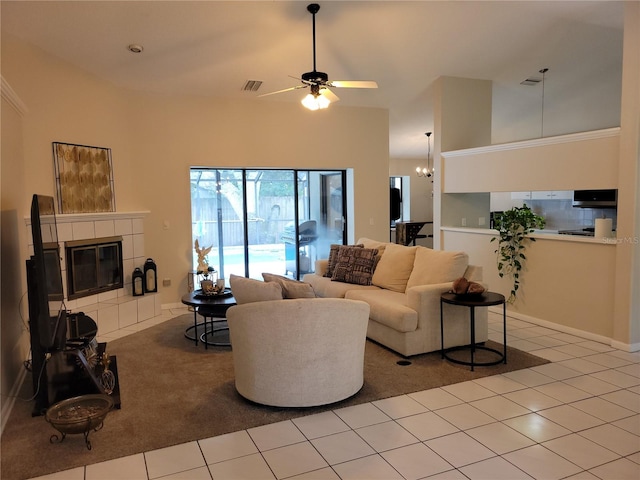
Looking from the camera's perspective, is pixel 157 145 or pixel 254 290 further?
pixel 157 145

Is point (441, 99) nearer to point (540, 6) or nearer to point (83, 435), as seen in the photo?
point (540, 6)

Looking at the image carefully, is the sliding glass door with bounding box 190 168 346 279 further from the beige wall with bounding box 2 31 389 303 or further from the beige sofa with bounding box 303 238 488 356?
the beige sofa with bounding box 303 238 488 356

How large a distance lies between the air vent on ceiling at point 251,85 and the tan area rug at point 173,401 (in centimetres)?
347

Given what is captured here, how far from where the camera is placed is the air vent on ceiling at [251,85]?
20.0 ft

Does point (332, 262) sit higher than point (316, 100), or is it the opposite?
point (316, 100)

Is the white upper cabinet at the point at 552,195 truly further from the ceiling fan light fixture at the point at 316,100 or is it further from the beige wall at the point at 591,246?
the ceiling fan light fixture at the point at 316,100

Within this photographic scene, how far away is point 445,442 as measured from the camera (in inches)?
107

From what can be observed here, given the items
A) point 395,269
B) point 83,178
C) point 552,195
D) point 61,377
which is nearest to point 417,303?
point 395,269

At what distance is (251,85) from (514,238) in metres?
3.90

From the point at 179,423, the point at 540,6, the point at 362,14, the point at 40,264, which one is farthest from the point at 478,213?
the point at 40,264

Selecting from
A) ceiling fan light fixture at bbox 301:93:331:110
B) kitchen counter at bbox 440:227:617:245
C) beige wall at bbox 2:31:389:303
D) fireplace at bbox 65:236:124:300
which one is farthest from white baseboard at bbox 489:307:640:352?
fireplace at bbox 65:236:124:300

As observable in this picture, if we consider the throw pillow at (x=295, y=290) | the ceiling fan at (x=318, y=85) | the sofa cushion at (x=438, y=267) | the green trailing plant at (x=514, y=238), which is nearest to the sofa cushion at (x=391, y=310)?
the sofa cushion at (x=438, y=267)

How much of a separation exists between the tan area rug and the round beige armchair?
0.15 meters

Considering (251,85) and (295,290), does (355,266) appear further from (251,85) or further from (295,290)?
(251,85)
